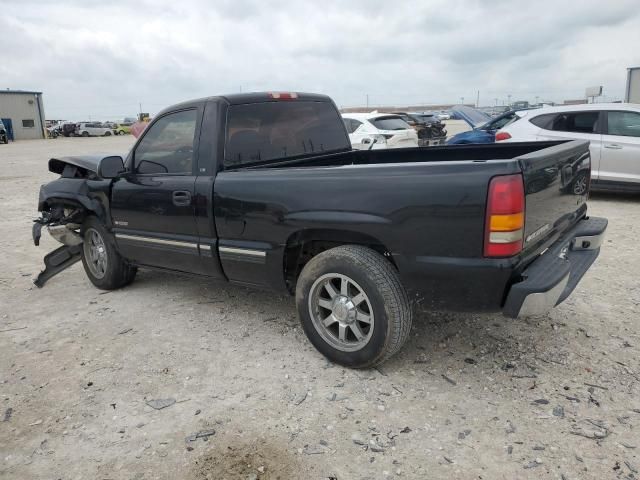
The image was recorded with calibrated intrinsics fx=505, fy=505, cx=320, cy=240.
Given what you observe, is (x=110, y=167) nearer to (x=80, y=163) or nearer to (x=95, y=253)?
(x=80, y=163)

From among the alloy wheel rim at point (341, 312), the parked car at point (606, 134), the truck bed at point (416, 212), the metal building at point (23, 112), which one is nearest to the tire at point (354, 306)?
the alloy wheel rim at point (341, 312)

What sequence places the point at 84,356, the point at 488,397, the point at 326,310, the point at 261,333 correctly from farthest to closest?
the point at 261,333, the point at 84,356, the point at 326,310, the point at 488,397

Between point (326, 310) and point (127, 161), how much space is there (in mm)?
2375

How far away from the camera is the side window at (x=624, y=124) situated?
324 inches

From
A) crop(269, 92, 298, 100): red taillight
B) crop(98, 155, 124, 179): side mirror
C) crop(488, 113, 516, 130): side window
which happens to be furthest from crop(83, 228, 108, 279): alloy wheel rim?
crop(488, 113, 516, 130): side window

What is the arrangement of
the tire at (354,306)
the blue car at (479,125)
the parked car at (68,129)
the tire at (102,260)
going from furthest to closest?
the parked car at (68,129) < the blue car at (479,125) < the tire at (102,260) < the tire at (354,306)

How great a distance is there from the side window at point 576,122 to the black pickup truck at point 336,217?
5222mm

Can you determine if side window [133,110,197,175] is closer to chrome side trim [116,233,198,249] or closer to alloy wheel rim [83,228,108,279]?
chrome side trim [116,233,198,249]

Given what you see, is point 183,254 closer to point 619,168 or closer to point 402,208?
point 402,208

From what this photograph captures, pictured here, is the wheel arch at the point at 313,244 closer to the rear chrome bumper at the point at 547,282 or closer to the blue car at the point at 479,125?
the rear chrome bumper at the point at 547,282

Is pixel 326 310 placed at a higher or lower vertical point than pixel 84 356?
higher

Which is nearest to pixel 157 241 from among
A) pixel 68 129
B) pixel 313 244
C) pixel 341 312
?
pixel 313 244

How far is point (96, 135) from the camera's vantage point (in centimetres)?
4978

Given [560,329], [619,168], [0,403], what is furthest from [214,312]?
[619,168]
